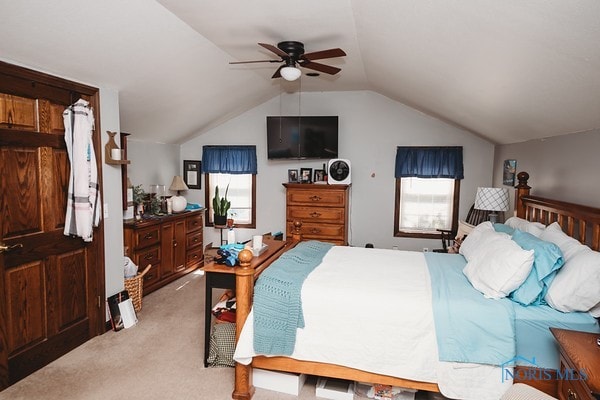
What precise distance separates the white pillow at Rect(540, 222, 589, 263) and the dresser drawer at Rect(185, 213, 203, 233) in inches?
164

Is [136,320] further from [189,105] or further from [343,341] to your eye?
[189,105]

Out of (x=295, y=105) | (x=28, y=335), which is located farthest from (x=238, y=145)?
(x=28, y=335)

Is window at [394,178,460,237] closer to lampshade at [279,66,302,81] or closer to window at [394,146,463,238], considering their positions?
window at [394,146,463,238]

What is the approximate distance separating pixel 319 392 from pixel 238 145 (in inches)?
166

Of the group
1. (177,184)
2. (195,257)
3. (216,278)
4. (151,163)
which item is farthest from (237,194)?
(216,278)

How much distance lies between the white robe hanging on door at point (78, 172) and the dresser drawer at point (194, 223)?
2103mm

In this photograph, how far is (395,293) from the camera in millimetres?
2383

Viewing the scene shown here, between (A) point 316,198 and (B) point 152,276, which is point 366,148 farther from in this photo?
(B) point 152,276

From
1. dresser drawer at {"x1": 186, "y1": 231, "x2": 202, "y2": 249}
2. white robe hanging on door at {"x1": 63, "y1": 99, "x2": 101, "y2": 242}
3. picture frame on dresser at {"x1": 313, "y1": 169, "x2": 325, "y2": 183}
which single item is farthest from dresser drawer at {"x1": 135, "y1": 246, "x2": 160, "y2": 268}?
picture frame on dresser at {"x1": 313, "y1": 169, "x2": 325, "y2": 183}

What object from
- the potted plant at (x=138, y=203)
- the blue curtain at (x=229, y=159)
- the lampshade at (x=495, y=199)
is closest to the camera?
the lampshade at (x=495, y=199)

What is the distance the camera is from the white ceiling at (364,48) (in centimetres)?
186

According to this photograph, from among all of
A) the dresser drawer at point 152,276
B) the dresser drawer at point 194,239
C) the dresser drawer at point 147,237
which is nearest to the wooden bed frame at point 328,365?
the dresser drawer at point 147,237

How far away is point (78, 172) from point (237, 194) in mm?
3161

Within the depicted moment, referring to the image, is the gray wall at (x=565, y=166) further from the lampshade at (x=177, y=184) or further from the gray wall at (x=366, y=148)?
the lampshade at (x=177, y=184)
